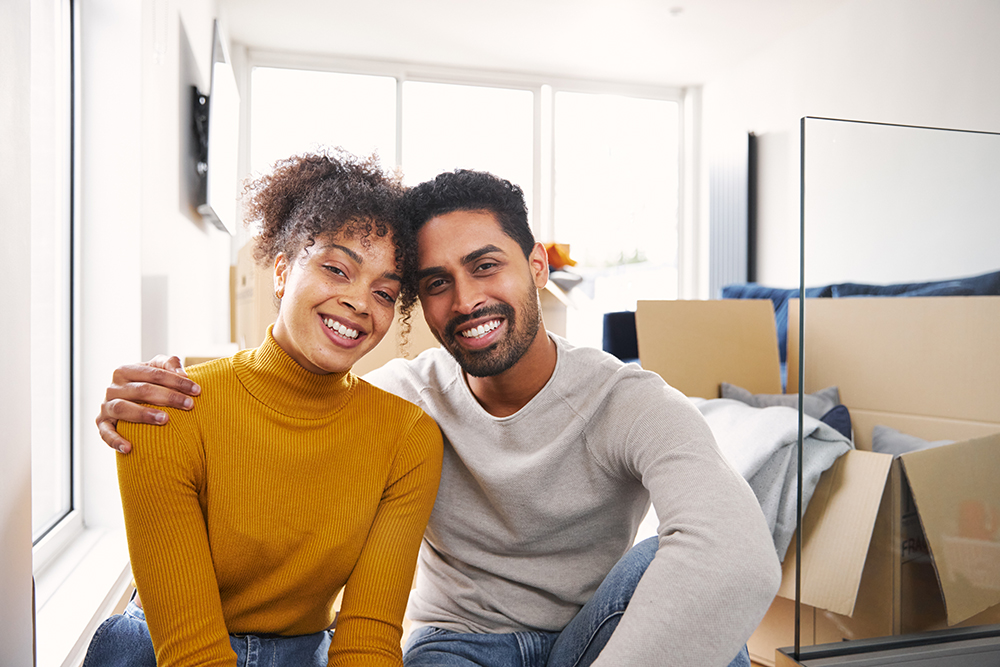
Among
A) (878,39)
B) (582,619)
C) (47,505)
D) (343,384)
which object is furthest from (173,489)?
(878,39)

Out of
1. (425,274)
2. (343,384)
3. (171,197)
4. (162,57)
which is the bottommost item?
(343,384)

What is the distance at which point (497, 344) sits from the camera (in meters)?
1.07

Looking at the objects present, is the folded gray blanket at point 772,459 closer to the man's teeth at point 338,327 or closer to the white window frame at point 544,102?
the man's teeth at point 338,327

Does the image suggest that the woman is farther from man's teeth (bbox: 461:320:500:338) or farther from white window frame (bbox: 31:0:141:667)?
white window frame (bbox: 31:0:141:667)

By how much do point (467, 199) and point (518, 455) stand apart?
16.4 inches

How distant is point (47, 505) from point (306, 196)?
3.19 feet

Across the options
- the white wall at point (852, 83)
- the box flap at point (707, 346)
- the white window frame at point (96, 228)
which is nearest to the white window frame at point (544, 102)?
the white wall at point (852, 83)

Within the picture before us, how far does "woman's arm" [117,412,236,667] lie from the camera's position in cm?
81

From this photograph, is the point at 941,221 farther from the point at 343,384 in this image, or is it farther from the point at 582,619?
the point at 343,384

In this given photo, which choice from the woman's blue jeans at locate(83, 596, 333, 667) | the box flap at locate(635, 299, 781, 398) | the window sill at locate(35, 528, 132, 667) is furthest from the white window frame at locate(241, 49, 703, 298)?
the woman's blue jeans at locate(83, 596, 333, 667)

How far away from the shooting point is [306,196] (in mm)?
1017

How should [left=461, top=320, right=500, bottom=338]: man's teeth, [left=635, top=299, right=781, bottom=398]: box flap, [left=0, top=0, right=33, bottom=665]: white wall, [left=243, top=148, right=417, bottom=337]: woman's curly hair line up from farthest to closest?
[left=635, top=299, right=781, bottom=398]: box flap < [left=461, top=320, right=500, bottom=338]: man's teeth < [left=243, top=148, right=417, bottom=337]: woman's curly hair < [left=0, top=0, right=33, bottom=665]: white wall

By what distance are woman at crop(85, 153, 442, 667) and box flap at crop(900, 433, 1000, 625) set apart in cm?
91

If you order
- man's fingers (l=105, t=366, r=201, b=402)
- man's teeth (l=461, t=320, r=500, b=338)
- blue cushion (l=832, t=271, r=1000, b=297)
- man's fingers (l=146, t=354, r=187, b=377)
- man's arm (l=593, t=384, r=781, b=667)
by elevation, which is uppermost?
blue cushion (l=832, t=271, r=1000, b=297)
